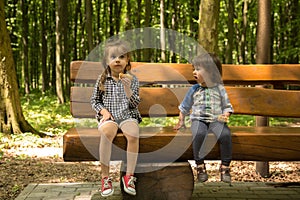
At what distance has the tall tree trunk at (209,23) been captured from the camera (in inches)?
252

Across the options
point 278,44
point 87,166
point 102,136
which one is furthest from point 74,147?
point 278,44

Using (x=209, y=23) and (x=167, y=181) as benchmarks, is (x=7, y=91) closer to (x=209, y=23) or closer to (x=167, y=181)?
(x=209, y=23)

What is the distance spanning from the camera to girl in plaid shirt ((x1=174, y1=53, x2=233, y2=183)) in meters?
3.52

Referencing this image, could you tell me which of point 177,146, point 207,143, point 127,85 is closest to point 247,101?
point 207,143

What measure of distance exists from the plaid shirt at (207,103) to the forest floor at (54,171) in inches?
80.1

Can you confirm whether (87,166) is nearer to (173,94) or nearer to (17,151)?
(17,151)

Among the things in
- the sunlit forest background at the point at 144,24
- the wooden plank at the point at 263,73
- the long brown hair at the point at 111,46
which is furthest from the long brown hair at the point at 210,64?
the sunlit forest background at the point at 144,24

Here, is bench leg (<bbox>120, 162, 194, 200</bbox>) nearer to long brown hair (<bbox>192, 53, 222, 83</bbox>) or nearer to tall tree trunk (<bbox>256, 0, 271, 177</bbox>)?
long brown hair (<bbox>192, 53, 222, 83</bbox>)

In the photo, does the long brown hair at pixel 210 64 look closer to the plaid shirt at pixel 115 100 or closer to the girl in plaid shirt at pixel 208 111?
the girl in plaid shirt at pixel 208 111

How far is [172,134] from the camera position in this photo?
138 inches

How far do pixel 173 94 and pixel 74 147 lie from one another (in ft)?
4.41

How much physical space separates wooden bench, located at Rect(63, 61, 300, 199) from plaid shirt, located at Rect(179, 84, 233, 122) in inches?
7.9

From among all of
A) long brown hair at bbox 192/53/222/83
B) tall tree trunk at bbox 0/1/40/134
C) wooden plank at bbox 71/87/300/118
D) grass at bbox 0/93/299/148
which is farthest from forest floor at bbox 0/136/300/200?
long brown hair at bbox 192/53/222/83

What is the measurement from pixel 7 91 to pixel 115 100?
15.1ft
